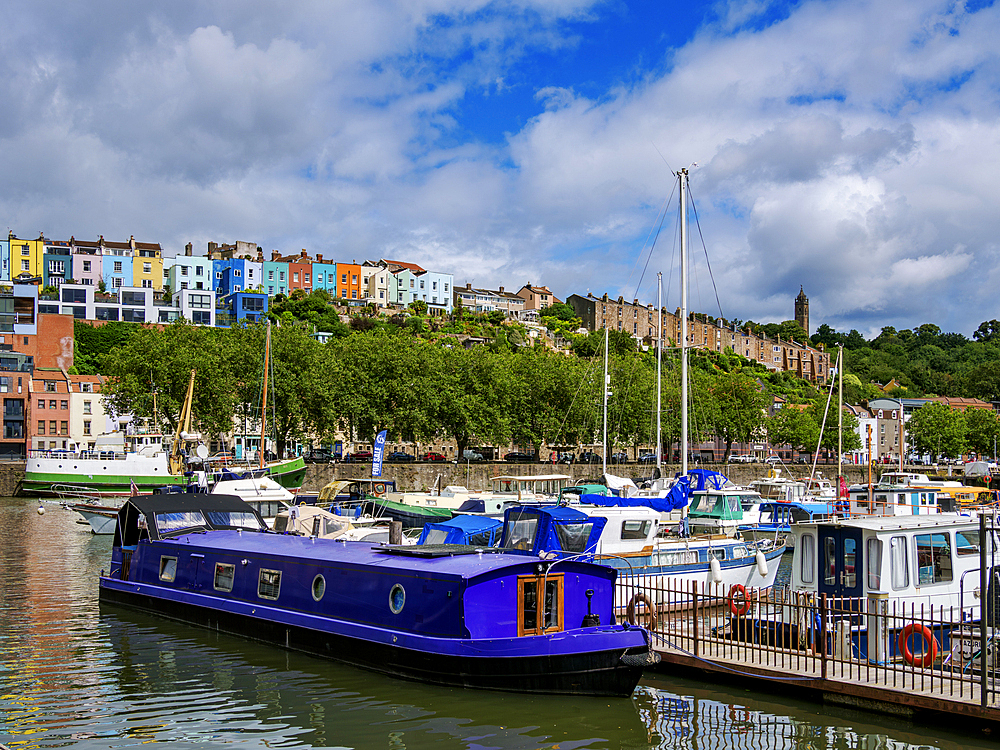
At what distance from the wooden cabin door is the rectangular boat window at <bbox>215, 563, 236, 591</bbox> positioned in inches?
536

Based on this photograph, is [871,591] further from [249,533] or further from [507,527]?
[249,533]

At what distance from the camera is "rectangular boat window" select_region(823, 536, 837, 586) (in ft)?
58.2

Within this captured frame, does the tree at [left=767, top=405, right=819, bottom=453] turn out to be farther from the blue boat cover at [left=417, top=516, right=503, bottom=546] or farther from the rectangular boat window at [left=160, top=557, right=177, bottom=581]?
the rectangular boat window at [left=160, top=557, right=177, bottom=581]

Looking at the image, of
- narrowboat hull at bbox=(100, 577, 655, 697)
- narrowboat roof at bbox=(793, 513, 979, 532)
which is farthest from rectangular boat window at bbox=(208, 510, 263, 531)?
narrowboat roof at bbox=(793, 513, 979, 532)

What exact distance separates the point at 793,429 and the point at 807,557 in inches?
3227

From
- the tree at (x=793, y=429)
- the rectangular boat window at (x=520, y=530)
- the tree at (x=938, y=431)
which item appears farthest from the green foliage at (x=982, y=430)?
the rectangular boat window at (x=520, y=530)

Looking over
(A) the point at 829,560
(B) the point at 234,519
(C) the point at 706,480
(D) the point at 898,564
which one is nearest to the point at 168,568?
(B) the point at 234,519

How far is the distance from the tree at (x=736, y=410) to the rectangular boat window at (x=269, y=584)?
6736 centimetres

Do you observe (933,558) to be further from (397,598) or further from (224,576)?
(224,576)

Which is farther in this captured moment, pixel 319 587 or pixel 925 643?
pixel 319 587

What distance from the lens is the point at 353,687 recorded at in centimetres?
1697

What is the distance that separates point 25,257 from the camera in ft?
423

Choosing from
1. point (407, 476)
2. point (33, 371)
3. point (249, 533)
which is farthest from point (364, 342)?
point (249, 533)

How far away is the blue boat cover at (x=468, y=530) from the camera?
27688 mm
